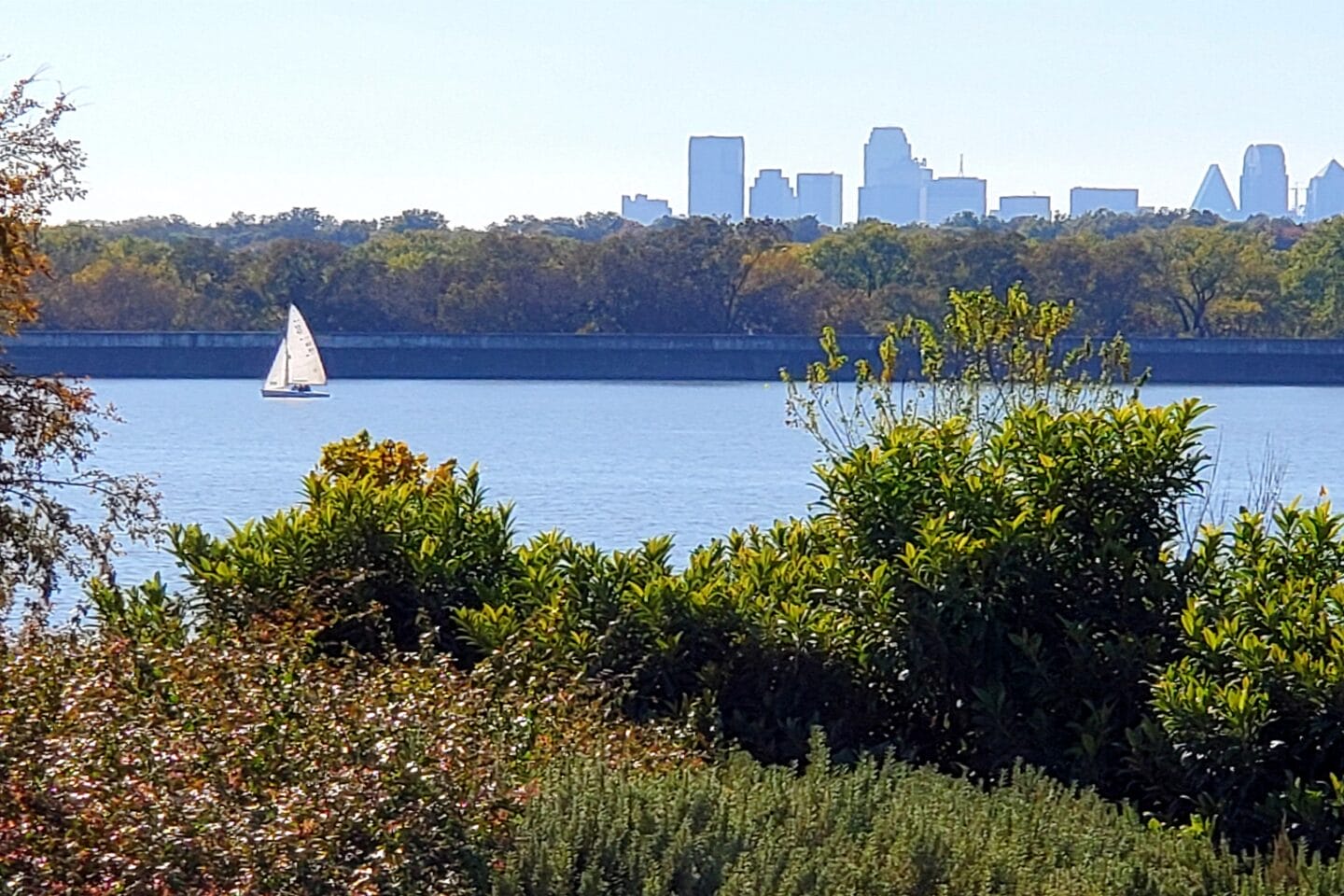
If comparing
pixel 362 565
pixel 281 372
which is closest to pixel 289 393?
pixel 281 372

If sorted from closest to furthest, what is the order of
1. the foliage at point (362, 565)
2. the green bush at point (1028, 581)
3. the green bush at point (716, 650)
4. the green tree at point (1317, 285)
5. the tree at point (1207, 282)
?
the green bush at point (1028, 581) → the green bush at point (716, 650) → the foliage at point (362, 565) → the tree at point (1207, 282) → the green tree at point (1317, 285)

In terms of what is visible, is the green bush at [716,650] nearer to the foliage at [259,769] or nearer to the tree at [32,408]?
the foliage at [259,769]

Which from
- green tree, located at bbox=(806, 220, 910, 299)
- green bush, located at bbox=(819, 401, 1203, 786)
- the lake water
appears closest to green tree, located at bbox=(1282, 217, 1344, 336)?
the lake water

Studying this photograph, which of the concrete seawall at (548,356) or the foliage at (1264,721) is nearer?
the foliage at (1264,721)

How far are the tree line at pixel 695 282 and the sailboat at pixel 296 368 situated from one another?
18892mm

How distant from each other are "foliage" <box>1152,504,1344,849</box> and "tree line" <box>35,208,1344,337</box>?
86.1 metres

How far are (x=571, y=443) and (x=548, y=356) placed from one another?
3814cm

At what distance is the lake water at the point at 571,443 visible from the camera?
39844 millimetres

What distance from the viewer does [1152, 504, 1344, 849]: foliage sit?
757 centimetres

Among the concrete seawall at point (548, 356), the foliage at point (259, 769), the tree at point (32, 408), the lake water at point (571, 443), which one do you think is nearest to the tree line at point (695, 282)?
the concrete seawall at point (548, 356)

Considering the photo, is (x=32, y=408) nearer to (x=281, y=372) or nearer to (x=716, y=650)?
(x=716, y=650)

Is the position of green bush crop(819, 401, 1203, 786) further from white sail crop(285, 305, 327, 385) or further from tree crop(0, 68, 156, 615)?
white sail crop(285, 305, 327, 385)

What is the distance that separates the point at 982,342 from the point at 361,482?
6060mm

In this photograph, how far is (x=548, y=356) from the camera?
100250 millimetres
